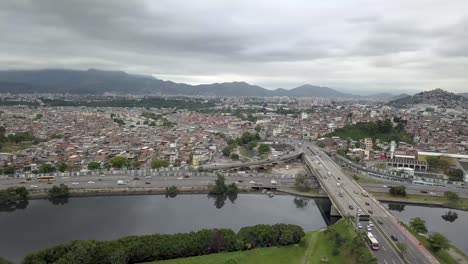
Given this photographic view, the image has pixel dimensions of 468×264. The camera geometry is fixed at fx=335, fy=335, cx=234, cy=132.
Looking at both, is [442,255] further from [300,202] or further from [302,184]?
[302,184]

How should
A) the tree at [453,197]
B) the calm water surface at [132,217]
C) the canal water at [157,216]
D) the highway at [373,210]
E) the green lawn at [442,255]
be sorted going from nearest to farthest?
the highway at [373,210]
the green lawn at [442,255]
the calm water surface at [132,217]
the canal water at [157,216]
the tree at [453,197]

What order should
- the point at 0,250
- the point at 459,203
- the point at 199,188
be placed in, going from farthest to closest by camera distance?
the point at 199,188, the point at 459,203, the point at 0,250

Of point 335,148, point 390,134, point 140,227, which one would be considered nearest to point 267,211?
point 140,227

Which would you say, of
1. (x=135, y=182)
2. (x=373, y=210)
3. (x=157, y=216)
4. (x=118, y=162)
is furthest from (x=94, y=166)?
(x=373, y=210)

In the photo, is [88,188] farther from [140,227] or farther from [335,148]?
[335,148]

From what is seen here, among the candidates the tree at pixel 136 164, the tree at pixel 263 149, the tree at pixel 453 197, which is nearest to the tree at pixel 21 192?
the tree at pixel 136 164

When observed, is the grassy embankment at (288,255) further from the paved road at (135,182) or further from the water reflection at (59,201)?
the water reflection at (59,201)

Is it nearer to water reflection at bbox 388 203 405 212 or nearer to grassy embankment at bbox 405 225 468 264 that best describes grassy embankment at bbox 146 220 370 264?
grassy embankment at bbox 405 225 468 264
